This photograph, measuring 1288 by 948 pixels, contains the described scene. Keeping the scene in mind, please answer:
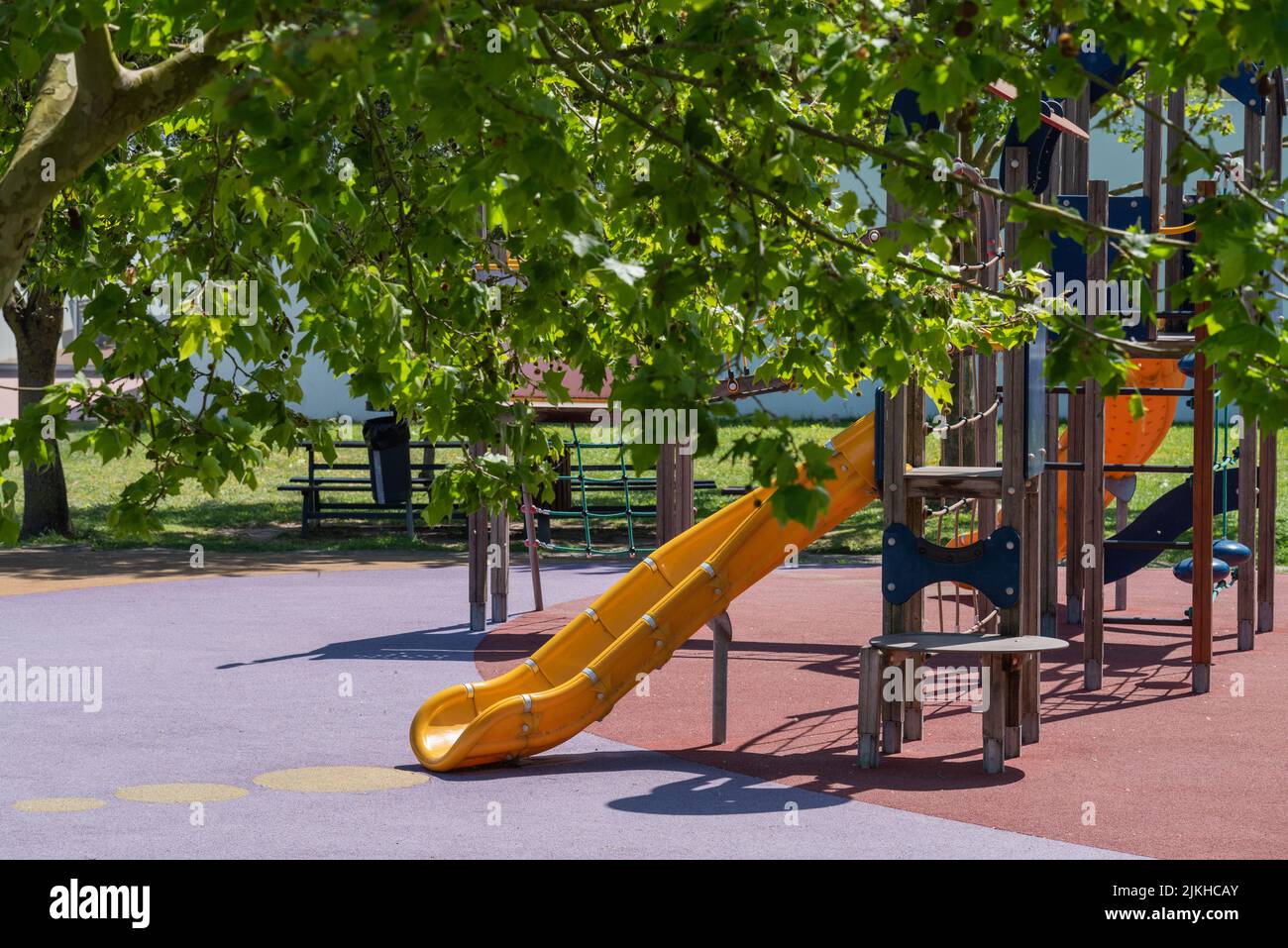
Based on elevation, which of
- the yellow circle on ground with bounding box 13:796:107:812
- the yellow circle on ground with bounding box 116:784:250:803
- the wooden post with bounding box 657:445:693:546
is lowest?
the yellow circle on ground with bounding box 116:784:250:803

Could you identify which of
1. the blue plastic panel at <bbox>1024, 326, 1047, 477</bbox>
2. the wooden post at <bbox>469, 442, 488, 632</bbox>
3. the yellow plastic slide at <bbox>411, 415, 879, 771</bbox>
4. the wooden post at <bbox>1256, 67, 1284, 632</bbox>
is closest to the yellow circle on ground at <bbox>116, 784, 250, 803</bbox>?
the yellow plastic slide at <bbox>411, 415, 879, 771</bbox>

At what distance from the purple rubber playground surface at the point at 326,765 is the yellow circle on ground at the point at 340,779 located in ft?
0.29

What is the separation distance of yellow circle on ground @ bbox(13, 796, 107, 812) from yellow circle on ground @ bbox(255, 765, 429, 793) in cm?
84

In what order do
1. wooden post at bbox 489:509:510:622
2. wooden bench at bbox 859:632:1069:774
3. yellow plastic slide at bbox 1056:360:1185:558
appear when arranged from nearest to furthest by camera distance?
wooden bench at bbox 859:632:1069:774 → wooden post at bbox 489:509:510:622 → yellow plastic slide at bbox 1056:360:1185:558

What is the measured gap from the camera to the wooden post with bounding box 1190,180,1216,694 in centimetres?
1078

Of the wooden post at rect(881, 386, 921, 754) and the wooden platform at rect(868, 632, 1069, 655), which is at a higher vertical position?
the wooden post at rect(881, 386, 921, 754)

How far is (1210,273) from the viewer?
4297 millimetres

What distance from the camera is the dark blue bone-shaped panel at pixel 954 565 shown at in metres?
8.60

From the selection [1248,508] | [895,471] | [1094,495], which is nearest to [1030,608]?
[895,471]

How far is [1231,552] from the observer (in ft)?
40.6

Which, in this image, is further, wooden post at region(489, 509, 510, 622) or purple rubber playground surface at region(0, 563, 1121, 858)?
wooden post at region(489, 509, 510, 622)

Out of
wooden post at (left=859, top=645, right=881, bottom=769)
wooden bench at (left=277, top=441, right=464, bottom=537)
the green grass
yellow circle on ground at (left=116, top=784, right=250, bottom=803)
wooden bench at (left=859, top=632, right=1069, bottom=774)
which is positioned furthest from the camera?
wooden bench at (left=277, top=441, right=464, bottom=537)

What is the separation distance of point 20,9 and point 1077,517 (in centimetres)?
1062

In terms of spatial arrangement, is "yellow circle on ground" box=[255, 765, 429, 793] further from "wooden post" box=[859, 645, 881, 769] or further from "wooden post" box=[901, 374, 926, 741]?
"wooden post" box=[901, 374, 926, 741]
